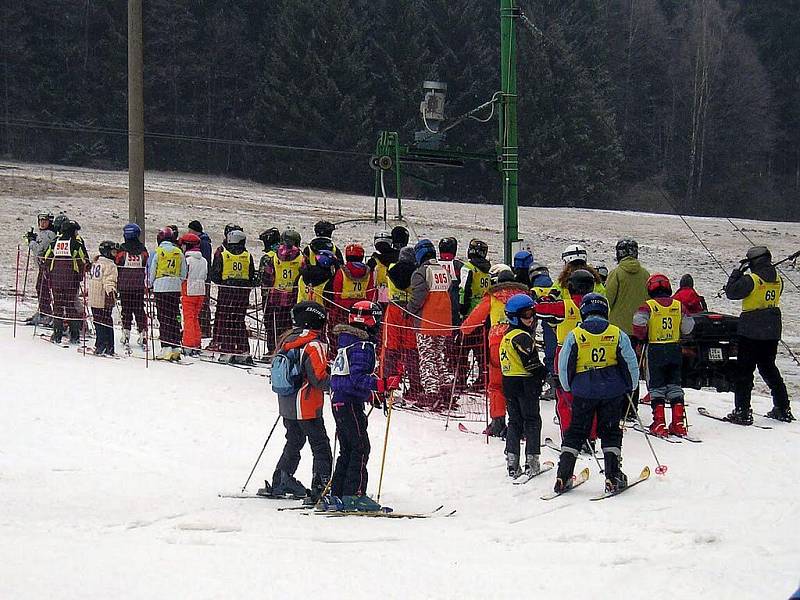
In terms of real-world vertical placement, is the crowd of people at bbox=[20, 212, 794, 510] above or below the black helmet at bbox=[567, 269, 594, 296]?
below

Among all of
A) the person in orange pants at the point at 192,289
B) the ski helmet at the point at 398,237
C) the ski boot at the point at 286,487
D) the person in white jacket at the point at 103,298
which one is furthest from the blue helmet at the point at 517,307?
the person in white jacket at the point at 103,298

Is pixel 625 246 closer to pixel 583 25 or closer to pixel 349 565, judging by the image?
pixel 349 565

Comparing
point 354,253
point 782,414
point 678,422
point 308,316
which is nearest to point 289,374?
point 308,316

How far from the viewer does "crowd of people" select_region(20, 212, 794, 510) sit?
364 inches

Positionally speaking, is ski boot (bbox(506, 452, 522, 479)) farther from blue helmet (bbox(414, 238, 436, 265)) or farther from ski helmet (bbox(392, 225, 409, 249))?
ski helmet (bbox(392, 225, 409, 249))

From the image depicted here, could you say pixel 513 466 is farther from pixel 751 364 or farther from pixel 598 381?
pixel 751 364

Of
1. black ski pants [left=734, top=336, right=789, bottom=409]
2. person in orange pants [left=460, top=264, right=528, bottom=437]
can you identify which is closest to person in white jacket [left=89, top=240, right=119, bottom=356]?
person in orange pants [left=460, top=264, right=528, bottom=437]

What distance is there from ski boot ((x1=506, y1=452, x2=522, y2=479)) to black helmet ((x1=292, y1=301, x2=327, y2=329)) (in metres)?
2.18

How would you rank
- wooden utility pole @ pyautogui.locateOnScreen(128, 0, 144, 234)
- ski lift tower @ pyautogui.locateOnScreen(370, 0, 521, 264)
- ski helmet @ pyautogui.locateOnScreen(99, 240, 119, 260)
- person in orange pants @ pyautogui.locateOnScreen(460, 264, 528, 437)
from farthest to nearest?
1. wooden utility pole @ pyautogui.locateOnScreen(128, 0, 144, 234)
2. ski lift tower @ pyautogui.locateOnScreen(370, 0, 521, 264)
3. ski helmet @ pyautogui.locateOnScreen(99, 240, 119, 260)
4. person in orange pants @ pyautogui.locateOnScreen(460, 264, 528, 437)

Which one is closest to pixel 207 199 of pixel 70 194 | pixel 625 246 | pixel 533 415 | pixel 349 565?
pixel 70 194

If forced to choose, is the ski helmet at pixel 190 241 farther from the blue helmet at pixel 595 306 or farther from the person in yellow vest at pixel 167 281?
the blue helmet at pixel 595 306

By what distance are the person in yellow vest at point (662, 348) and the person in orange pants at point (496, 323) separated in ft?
4.30

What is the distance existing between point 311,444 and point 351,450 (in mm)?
464

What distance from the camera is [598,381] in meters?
9.22
